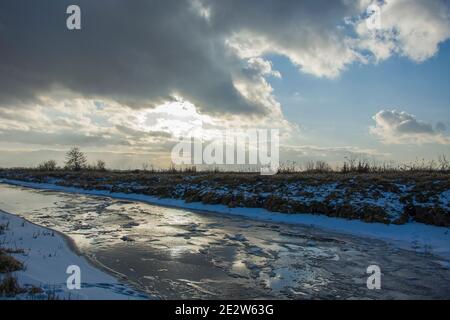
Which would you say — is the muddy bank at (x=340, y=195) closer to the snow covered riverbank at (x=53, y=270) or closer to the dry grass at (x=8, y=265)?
the snow covered riverbank at (x=53, y=270)

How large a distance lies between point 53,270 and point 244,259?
16.4 ft

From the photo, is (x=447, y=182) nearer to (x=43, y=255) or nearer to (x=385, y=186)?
(x=385, y=186)

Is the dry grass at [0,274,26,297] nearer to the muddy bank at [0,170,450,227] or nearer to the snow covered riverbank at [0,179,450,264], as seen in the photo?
the snow covered riverbank at [0,179,450,264]

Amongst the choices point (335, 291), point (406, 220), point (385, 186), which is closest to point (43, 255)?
point (335, 291)

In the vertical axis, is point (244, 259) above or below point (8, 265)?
below

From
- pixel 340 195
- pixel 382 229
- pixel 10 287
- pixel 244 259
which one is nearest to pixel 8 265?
pixel 10 287

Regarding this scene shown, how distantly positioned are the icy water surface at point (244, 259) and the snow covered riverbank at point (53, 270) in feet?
1.87

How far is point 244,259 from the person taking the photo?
1073cm

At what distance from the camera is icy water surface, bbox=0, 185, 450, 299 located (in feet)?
26.5

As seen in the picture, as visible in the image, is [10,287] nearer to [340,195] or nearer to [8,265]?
[8,265]

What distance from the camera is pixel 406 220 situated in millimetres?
15727

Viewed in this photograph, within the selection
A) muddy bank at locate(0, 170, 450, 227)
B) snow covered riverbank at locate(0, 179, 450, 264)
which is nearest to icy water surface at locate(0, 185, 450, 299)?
snow covered riverbank at locate(0, 179, 450, 264)

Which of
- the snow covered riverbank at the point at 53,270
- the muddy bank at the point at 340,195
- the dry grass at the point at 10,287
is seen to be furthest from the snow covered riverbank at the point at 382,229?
the dry grass at the point at 10,287

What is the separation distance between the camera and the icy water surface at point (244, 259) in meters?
8.06
